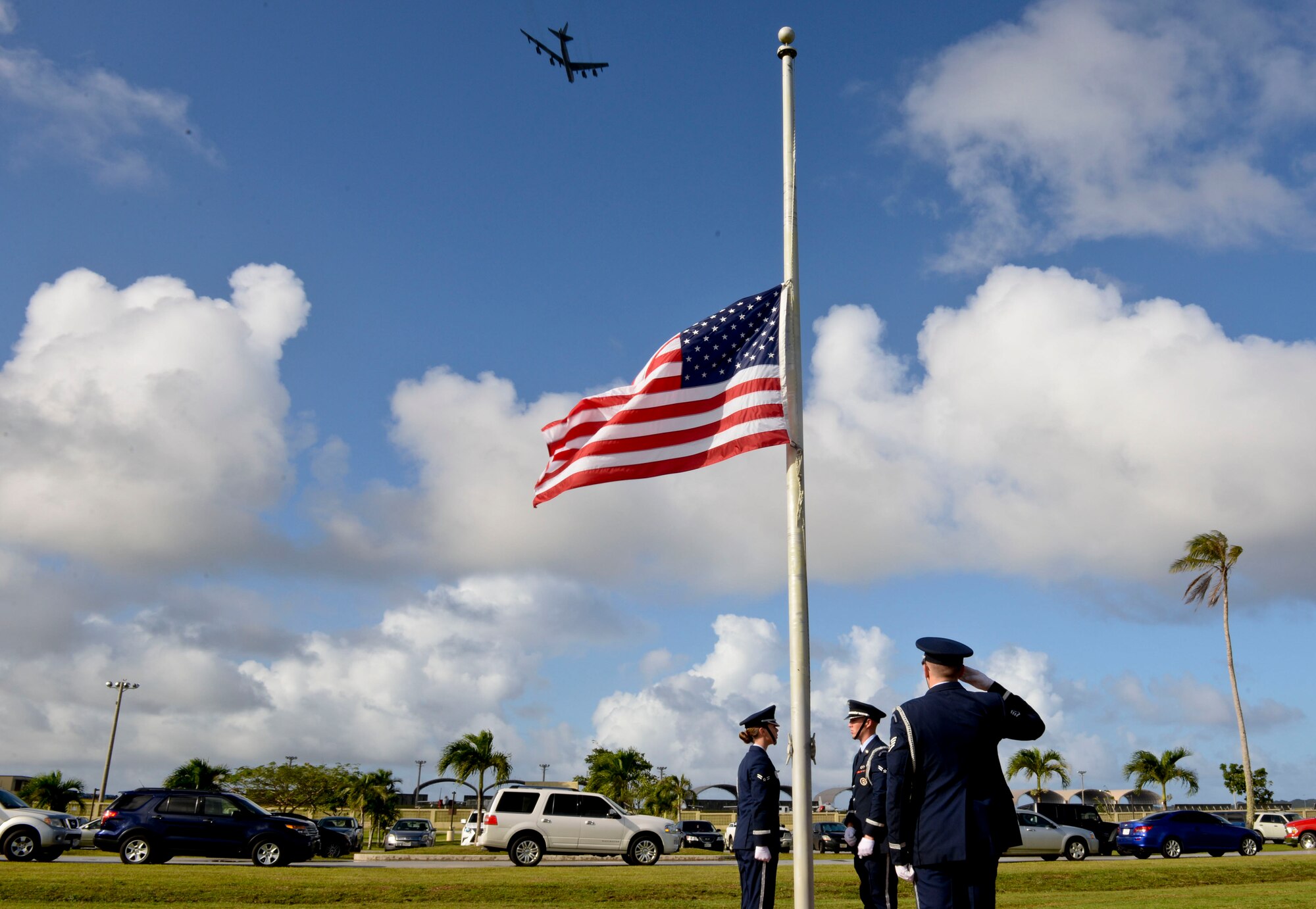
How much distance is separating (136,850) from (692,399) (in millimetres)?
20376

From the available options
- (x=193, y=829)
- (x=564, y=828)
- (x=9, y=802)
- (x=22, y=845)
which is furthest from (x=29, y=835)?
(x=564, y=828)

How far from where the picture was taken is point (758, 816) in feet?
32.3

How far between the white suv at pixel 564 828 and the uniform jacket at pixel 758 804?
17899 mm

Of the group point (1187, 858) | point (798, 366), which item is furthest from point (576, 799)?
point (798, 366)

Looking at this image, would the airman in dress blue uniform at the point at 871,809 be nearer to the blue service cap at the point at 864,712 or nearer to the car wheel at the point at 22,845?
the blue service cap at the point at 864,712

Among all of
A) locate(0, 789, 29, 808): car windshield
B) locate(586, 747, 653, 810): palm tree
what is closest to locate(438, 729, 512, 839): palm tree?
locate(586, 747, 653, 810): palm tree

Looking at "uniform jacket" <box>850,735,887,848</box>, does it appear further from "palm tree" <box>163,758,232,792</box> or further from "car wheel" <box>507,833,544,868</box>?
"palm tree" <box>163,758,232,792</box>

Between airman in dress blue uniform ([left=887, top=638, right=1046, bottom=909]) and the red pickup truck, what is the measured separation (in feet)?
156

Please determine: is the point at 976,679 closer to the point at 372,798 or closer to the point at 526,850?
the point at 526,850

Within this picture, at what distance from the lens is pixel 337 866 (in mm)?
24672

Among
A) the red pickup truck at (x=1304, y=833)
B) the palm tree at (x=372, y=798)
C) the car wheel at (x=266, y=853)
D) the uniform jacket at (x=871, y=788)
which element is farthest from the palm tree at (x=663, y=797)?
the uniform jacket at (x=871, y=788)

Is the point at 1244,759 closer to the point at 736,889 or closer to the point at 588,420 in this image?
the point at 736,889

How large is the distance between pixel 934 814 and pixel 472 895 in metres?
13.1

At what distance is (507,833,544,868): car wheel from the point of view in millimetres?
26547
